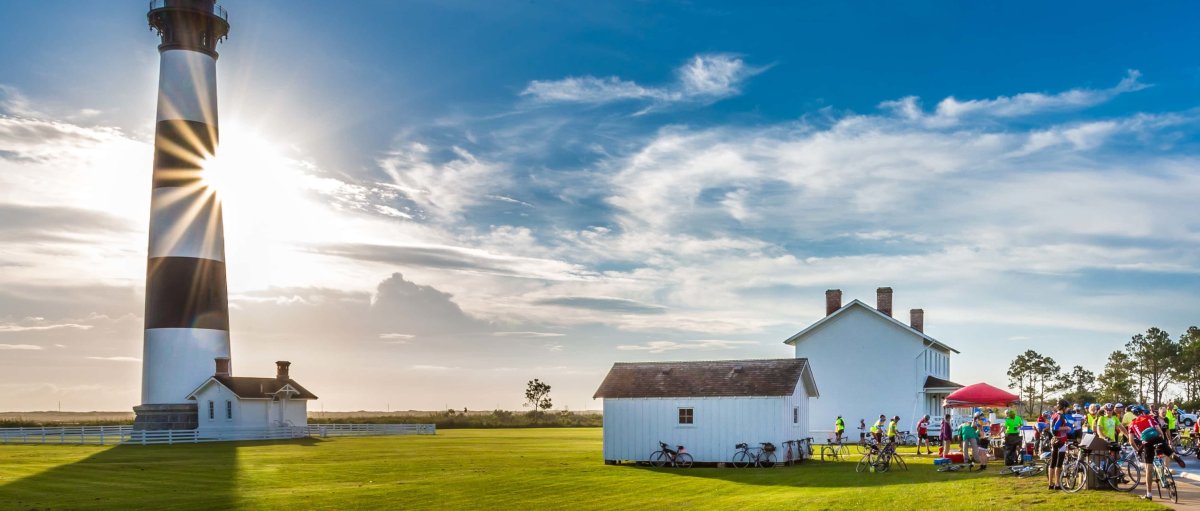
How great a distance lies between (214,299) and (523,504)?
135 ft

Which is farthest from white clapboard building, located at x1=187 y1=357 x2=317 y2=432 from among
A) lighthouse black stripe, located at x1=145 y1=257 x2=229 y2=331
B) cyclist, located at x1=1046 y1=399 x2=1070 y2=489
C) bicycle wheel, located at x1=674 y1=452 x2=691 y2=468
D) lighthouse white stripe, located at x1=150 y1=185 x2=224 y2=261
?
cyclist, located at x1=1046 y1=399 x2=1070 y2=489

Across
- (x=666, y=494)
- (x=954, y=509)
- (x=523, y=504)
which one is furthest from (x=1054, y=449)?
(x=523, y=504)

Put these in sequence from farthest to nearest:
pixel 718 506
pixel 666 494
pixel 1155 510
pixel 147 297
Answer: pixel 147 297, pixel 666 494, pixel 718 506, pixel 1155 510

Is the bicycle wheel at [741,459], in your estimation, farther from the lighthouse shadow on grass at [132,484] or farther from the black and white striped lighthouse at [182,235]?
the black and white striped lighthouse at [182,235]

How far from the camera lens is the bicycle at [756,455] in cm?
3672

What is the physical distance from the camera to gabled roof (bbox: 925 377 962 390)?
51.5 m

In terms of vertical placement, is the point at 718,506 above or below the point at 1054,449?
below

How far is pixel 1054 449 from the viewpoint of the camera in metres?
21.4

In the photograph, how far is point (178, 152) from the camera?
191 ft

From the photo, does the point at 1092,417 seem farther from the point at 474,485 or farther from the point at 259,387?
the point at 259,387

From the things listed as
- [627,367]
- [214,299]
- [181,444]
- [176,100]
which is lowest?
[181,444]

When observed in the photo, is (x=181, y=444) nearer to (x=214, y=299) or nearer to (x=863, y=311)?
(x=214, y=299)

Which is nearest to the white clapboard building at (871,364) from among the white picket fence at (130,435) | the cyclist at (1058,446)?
the cyclist at (1058,446)

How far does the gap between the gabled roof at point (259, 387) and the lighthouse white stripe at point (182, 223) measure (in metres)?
7.69
